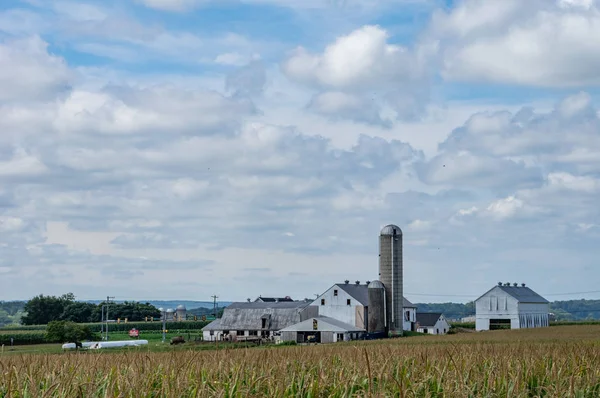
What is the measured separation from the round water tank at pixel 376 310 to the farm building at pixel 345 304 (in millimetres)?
1002

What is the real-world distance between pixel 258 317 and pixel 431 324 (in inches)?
1242

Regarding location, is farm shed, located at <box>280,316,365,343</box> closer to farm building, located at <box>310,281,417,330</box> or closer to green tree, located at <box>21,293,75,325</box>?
farm building, located at <box>310,281,417,330</box>

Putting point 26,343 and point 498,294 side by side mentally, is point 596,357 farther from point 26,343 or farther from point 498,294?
point 498,294

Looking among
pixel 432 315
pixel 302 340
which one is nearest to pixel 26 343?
pixel 302 340

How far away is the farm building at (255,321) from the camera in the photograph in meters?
104

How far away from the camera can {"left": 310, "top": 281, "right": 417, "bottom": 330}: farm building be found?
9744 cm

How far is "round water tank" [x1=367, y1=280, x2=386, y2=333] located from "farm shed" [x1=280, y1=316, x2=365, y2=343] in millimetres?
2578

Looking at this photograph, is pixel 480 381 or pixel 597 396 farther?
pixel 597 396

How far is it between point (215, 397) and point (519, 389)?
5711 mm

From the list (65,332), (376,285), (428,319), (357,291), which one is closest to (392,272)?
(376,285)

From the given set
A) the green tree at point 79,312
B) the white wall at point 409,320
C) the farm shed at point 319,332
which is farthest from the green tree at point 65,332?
the green tree at point 79,312

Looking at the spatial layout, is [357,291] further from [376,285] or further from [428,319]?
[428,319]

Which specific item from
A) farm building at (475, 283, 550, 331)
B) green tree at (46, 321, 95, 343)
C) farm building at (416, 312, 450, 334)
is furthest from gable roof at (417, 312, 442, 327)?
green tree at (46, 321, 95, 343)

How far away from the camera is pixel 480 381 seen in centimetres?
1234
